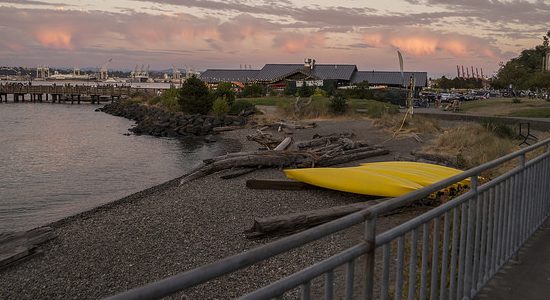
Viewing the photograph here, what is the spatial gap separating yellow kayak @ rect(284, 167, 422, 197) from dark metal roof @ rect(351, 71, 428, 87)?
71.4m

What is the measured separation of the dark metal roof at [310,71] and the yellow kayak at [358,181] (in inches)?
2717

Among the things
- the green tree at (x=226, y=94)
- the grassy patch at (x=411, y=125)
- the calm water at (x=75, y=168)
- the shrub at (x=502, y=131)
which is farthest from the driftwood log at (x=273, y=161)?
the green tree at (x=226, y=94)

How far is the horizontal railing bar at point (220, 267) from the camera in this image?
189cm

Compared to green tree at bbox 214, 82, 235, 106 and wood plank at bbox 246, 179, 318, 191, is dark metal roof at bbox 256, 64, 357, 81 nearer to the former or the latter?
green tree at bbox 214, 82, 235, 106

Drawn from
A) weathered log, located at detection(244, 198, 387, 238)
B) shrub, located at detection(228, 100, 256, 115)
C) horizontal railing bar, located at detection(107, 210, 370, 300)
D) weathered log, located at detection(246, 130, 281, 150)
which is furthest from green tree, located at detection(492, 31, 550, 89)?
horizontal railing bar, located at detection(107, 210, 370, 300)

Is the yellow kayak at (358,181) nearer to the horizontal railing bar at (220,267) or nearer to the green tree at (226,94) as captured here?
the horizontal railing bar at (220,267)

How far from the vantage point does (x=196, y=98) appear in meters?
55.7

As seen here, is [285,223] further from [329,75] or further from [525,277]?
[329,75]

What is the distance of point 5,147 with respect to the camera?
120ft

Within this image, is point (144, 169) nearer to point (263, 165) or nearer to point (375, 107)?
point (263, 165)

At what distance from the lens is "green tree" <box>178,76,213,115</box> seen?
182 feet

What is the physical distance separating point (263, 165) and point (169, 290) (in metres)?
16.9

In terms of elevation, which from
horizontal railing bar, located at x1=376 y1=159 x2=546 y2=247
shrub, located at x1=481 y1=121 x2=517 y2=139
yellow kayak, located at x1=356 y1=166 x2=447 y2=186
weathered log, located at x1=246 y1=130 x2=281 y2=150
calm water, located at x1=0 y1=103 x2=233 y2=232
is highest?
horizontal railing bar, located at x1=376 y1=159 x2=546 y2=247

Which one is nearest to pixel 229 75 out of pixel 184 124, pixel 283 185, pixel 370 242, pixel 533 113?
pixel 184 124
